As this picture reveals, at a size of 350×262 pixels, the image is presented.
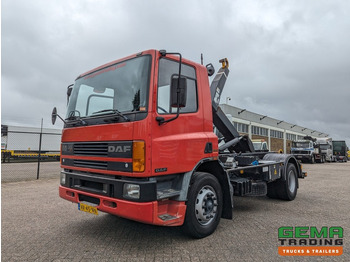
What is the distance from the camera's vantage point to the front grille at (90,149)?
365 cm

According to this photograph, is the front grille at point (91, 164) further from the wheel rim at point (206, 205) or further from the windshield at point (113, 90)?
the wheel rim at point (206, 205)

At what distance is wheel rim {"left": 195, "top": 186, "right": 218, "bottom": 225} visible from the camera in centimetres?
385

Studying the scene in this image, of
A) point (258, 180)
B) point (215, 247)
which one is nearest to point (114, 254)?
point (215, 247)

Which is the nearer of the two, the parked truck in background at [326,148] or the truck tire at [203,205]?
the truck tire at [203,205]

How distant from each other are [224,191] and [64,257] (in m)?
2.63

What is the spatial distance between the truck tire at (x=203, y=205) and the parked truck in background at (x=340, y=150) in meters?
36.5

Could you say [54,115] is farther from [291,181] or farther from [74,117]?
[291,181]

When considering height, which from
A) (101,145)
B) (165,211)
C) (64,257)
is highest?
(101,145)

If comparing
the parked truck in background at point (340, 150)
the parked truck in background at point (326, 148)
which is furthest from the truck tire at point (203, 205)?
the parked truck in background at point (340, 150)

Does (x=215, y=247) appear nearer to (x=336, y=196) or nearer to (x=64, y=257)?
(x=64, y=257)

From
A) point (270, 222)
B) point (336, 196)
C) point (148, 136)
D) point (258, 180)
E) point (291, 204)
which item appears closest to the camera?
point (148, 136)

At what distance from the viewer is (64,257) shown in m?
3.30

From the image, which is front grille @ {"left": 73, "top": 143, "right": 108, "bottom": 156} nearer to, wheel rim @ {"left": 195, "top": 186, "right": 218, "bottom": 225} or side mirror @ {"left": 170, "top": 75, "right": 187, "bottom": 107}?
side mirror @ {"left": 170, "top": 75, "right": 187, "bottom": 107}

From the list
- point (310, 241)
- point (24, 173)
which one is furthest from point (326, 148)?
point (24, 173)
